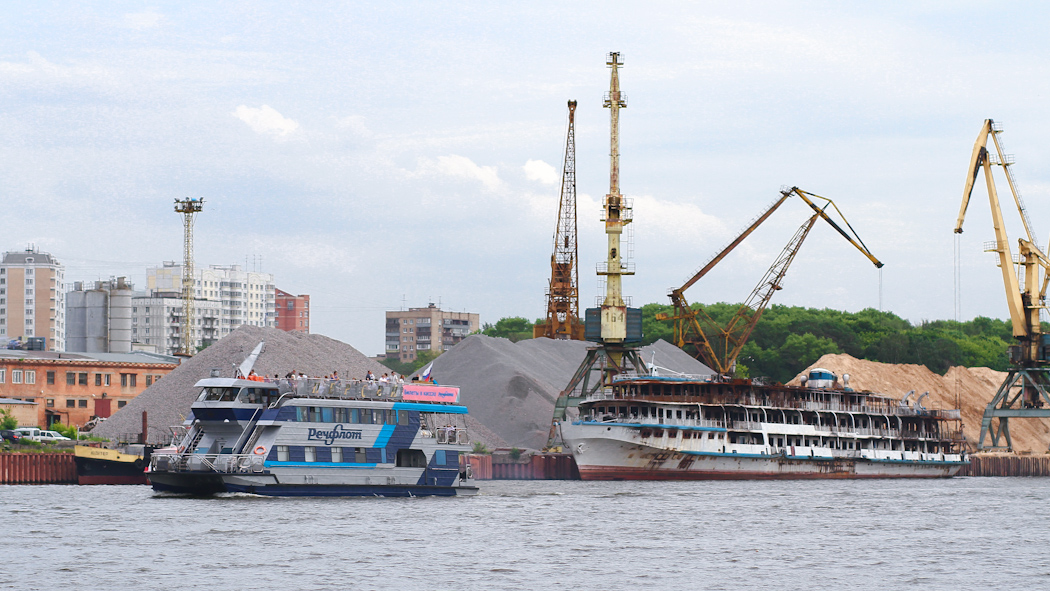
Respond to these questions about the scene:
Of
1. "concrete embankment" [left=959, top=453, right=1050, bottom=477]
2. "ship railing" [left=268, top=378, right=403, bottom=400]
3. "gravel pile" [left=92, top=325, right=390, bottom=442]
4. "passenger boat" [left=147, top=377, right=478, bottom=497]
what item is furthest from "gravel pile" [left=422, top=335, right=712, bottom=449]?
"ship railing" [left=268, top=378, right=403, bottom=400]

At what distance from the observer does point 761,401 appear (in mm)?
Result: 112250

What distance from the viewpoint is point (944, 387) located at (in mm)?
165375

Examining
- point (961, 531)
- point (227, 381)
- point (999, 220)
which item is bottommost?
point (961, 531)

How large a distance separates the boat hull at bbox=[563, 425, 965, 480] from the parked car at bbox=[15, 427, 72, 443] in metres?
36.6

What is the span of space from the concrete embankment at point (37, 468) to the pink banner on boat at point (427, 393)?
27.5 meters

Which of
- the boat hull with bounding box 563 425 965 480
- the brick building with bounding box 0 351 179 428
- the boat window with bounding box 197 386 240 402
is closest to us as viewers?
the boat window with bounding box 197 386 240 402

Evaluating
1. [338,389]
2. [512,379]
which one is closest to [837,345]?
[512,379]

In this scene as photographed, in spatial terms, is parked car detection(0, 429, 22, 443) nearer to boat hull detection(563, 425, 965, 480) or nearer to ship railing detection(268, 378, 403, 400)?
ship railing detection(268, 378, 403, 400)

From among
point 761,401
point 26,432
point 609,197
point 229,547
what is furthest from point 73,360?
point 229,547

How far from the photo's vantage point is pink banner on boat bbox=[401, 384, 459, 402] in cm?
7181

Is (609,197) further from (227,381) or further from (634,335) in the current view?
(227,381)

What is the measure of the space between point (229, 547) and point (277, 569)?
5.16 m

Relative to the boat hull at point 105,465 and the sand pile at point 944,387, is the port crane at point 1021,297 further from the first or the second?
the boat hull at point 105,465

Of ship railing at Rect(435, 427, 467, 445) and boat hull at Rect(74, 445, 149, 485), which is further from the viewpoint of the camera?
boat hull at Rect(74, 445, 149, 485)
